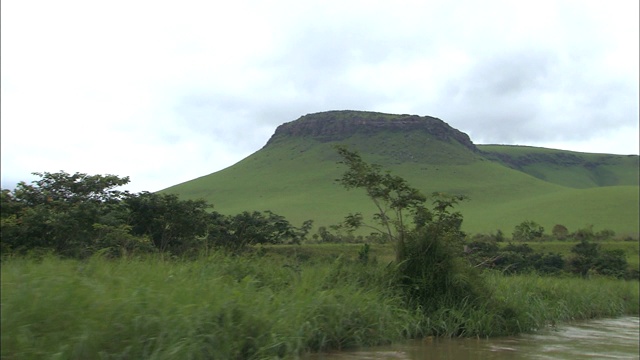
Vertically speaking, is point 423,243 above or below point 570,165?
below

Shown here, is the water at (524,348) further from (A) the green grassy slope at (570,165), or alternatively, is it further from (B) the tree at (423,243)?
(A) the green grassy slope at (570,165)

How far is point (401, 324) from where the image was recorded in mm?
9188

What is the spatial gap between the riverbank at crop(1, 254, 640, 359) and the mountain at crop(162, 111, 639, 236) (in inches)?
1882

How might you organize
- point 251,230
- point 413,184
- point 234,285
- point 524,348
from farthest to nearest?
1. point 413,184
2. point 251,230
3. point 524,348
4. point 234,285

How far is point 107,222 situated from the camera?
44.8 feet

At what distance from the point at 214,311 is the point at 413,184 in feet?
246

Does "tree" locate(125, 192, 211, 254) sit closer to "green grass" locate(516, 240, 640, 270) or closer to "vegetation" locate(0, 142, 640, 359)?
"vegetation" locate(0, 142, 640, 359)

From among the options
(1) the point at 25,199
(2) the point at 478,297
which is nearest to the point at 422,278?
(2) the point at 478,297

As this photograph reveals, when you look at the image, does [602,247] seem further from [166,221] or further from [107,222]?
[107,222]

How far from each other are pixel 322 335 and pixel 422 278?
371 centimetres

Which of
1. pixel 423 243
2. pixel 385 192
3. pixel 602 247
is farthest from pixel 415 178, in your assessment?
pixel 423 243

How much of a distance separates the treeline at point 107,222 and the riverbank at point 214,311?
263 cm

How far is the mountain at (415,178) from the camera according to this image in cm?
7038

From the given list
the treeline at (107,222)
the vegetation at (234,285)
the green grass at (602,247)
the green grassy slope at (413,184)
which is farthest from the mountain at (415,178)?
the vegetation at (234,285)
